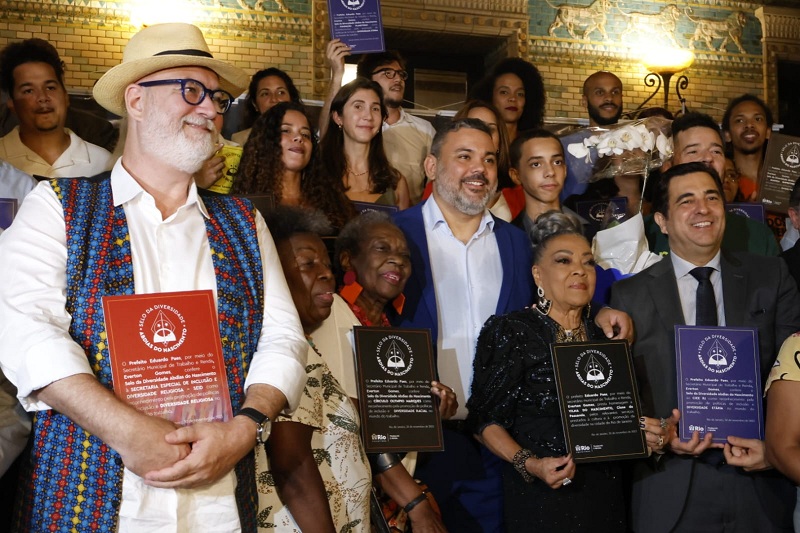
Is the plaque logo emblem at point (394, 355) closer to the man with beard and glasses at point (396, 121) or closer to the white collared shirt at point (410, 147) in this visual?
the white collared shirt at point (410, 147)

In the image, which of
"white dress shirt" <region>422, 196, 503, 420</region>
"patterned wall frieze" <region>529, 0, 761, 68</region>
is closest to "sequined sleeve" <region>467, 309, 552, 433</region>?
"white dress shirt" <region>422, 196, 503, 420</region>

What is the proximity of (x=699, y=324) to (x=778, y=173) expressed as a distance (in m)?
2.19

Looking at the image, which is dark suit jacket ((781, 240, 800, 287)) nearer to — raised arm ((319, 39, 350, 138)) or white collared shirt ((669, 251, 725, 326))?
white collared shirt ((669, 251, 725, 326))

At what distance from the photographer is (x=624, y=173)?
4926 mm

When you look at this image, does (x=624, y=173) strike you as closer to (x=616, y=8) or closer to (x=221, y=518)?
(x=221, y=518)

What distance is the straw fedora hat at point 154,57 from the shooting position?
278 centimetres

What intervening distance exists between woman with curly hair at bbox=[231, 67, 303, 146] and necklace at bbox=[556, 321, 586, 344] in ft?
8.90

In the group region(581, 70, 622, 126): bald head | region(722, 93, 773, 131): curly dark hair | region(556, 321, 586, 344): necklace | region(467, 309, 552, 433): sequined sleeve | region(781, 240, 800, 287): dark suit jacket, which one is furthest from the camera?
region(581, 70, 622, 126): bald head

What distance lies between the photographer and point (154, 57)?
109 inches

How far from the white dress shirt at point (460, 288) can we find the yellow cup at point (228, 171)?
1076 millimetres

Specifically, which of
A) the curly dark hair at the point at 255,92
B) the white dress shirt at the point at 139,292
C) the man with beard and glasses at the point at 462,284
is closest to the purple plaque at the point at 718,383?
the man with beard and glasses at the point at 462,284

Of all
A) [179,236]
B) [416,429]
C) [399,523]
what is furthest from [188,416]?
[399,523]

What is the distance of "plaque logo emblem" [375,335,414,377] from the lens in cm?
333

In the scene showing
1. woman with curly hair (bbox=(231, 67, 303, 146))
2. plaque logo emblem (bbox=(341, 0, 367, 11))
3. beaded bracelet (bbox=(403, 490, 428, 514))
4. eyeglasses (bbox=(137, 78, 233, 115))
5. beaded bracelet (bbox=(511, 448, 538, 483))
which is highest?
plaque logo emblem (bbox=(341, 0, 367, 11))
